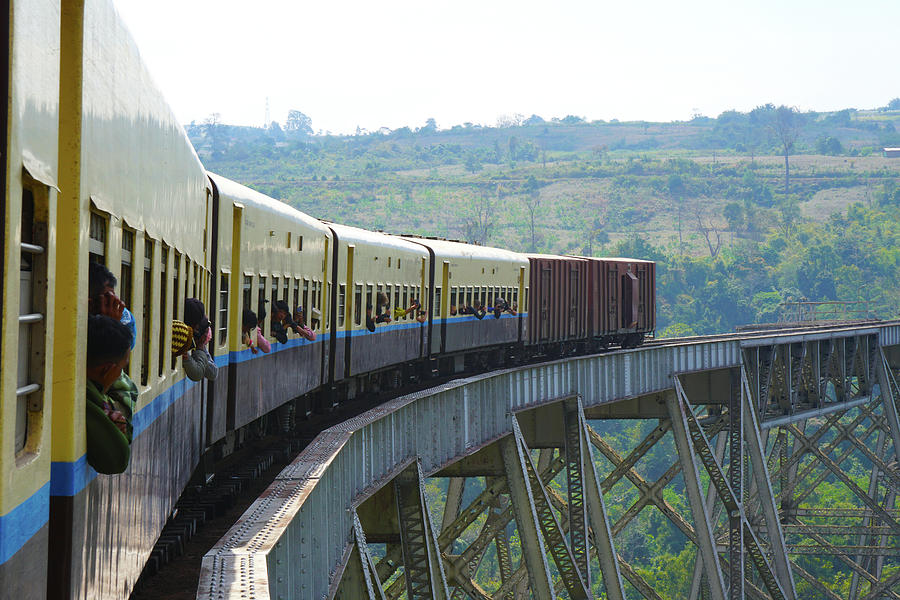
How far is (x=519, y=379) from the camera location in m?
20.8

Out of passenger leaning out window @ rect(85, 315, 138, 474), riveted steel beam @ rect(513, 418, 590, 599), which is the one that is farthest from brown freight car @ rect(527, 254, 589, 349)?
passenger leaning out window @ rect(85, 315, 138, 474)

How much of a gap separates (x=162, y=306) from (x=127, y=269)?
134cm

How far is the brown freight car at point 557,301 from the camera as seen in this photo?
1409 inches

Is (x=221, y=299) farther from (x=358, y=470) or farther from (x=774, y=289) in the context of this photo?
(x=774, y=289)

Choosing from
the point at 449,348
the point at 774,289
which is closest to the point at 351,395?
the point at 449,348

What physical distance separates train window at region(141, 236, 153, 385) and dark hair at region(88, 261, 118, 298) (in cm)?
158

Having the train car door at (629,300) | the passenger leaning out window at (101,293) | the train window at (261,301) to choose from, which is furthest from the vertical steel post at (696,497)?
the passenger leaning out window at (101,293)

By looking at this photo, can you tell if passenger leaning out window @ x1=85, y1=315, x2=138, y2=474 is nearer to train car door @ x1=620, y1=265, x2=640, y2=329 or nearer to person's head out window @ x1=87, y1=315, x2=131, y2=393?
person's head out window @ x1=87, y1=315, x2=131, y2=393

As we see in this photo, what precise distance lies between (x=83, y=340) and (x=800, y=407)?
37.6 m

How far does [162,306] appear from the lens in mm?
6641

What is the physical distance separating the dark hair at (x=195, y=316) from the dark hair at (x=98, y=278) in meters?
3.57

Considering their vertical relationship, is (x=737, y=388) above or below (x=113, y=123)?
below

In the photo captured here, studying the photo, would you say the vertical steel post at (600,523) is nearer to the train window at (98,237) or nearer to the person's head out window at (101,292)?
the train window at (98,237)

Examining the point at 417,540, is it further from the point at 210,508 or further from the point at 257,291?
the point at 210,508
